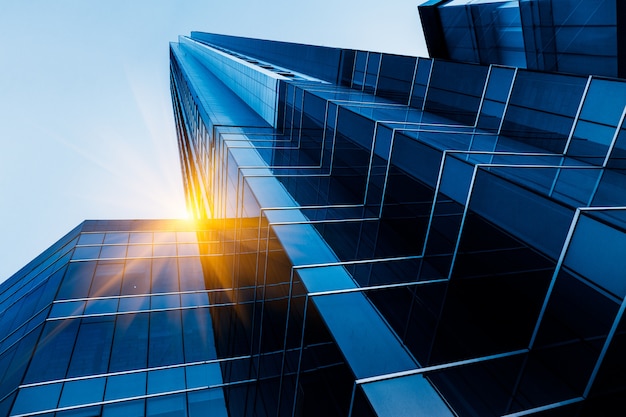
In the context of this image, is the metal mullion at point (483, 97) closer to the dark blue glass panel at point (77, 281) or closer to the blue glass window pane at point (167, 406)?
the blue glass window pane at point (167, 406)

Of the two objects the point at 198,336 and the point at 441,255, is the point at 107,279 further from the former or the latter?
the point at 441,255

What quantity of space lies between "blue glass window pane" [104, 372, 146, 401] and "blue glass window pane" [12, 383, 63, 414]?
1.85m

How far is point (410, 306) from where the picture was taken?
10164mm

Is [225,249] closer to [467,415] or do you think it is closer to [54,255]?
[54,255]

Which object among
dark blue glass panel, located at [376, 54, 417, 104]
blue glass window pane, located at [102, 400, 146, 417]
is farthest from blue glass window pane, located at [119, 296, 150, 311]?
dark blue glass panel, located at [376, 54, 417, 104]

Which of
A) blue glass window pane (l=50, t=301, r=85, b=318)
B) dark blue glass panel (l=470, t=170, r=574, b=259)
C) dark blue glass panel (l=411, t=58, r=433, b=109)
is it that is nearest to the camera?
dark blue glass panel (l=470, t=170, r=574, b=259)

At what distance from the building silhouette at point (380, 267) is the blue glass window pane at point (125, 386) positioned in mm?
66

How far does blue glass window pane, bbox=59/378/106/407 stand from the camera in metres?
15.6

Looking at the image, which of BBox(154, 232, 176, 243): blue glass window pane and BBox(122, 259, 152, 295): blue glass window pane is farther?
BBox(154, 232, 176, 243): blue glass window pane

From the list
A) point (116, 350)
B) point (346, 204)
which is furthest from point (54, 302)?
point (346, 204)

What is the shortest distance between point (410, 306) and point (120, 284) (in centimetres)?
1795

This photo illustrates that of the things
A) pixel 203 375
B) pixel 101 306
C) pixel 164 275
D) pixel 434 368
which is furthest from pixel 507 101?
pixel 101 306

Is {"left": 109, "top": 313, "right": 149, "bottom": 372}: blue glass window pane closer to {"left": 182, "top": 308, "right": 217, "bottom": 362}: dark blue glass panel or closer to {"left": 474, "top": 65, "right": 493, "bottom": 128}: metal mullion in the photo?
{"left": 182, "top": 308, "right": 217, "bottom": 362}: dark blue glass panel

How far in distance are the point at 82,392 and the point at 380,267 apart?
13.3m
